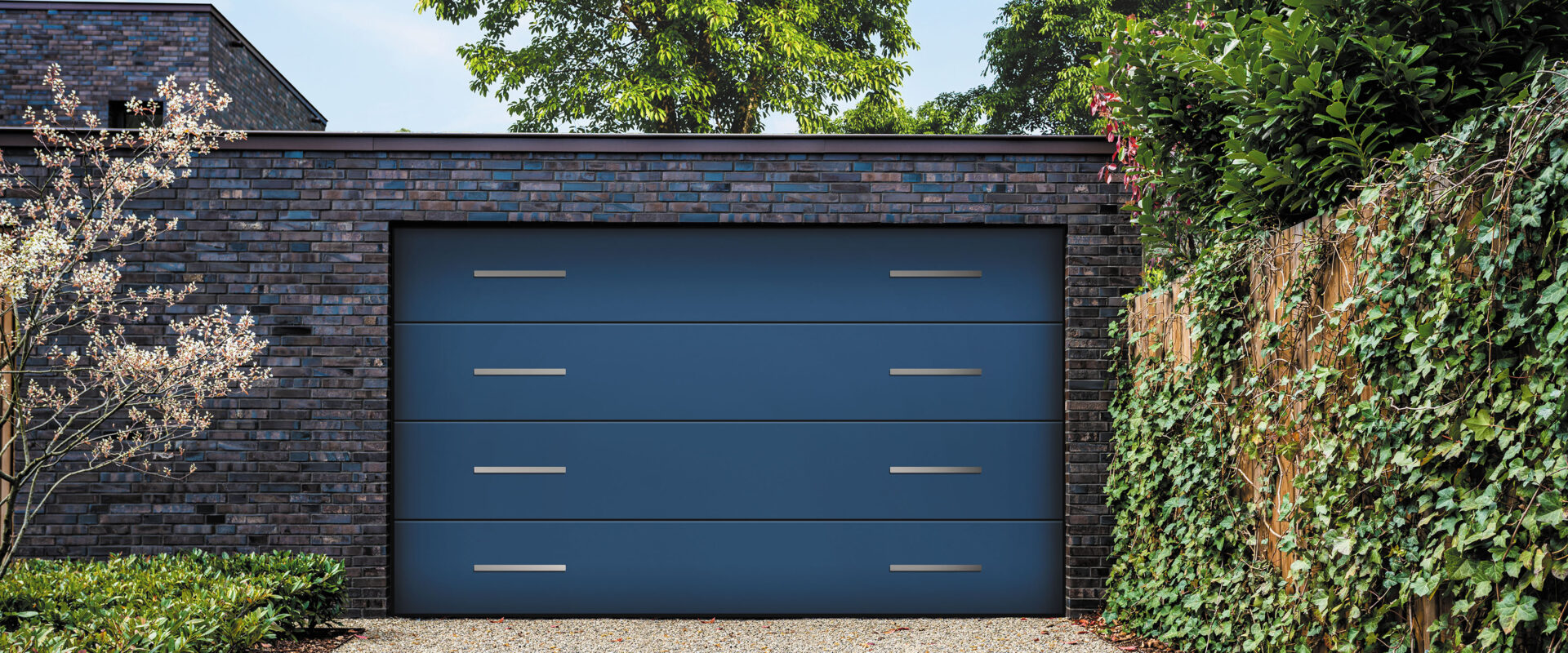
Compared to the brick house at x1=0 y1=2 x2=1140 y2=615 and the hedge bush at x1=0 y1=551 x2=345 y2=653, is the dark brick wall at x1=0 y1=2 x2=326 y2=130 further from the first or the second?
the hedge bush at x1=0 y1=551 x2=345 y2=653

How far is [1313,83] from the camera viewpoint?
283cm

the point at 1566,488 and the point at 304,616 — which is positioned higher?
the point at 1566,488

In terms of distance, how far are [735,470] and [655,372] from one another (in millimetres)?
647

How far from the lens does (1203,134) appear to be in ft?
12.4

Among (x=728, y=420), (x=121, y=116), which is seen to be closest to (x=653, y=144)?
(x=728, y=420)

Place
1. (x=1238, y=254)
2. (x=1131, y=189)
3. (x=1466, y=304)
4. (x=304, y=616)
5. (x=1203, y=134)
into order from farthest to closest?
1. (x=1131, y=189)
2. (x=304, y=616)
3. (x=1203, y=134)
4. (x=1238, y=254)
5. (x=1466, y=304)

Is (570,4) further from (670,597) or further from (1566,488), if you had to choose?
(1566,488)

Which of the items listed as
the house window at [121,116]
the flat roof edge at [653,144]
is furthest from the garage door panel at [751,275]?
the house window at [121,116]

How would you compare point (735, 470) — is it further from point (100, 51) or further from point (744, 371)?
point (100, 51)

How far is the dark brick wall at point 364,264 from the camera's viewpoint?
482 cm

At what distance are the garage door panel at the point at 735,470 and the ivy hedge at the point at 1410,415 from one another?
1331 mm

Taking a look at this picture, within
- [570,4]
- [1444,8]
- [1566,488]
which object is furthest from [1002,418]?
[570,4]

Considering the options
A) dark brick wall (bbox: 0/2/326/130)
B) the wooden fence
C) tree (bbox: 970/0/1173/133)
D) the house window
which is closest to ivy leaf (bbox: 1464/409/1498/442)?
the wooden fence

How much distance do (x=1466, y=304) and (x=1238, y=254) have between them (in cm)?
121
